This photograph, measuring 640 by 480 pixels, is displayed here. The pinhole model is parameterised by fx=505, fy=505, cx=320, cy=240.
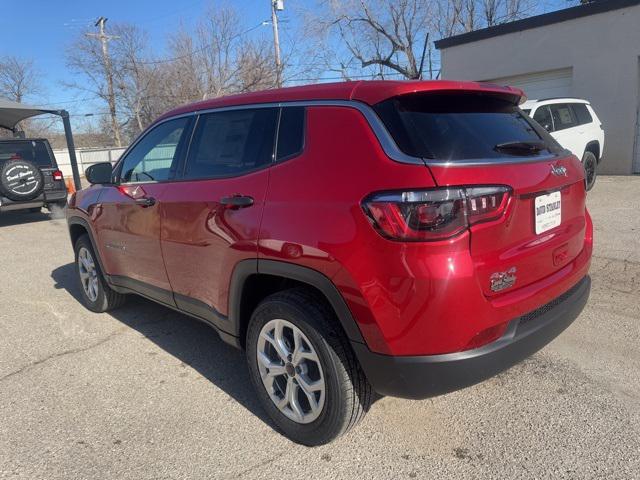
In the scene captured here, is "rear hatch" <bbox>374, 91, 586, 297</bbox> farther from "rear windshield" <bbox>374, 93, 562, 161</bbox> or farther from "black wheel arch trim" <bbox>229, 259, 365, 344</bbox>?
"black wheel arch trim" <bbox>229, 259, 365, 344</bbox>

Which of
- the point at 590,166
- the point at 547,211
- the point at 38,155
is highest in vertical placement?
the point at 38,155

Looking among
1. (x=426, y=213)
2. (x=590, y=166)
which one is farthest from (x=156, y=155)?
(x=590, y=166)

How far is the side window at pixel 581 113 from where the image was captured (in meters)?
9.68

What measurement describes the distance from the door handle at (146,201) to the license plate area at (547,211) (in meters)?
2.42

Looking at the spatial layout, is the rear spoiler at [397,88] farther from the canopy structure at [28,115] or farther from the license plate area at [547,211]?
the canopy structure at [28,115]

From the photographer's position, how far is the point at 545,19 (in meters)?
12.8

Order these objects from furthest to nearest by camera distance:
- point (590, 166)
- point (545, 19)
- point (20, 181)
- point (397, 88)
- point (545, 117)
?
point (545, 19) < point (590, 166) < point (20, 181) < point (545, 117) < point (397, 88)

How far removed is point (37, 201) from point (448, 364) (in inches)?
421

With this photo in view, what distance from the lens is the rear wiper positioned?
2430mm

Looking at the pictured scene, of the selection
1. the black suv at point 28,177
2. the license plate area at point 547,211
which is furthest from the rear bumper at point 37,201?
the license plate area at point 547,211

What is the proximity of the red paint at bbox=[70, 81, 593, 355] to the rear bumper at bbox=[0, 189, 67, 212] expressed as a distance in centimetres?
862

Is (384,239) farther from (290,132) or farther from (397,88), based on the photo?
(290,132)

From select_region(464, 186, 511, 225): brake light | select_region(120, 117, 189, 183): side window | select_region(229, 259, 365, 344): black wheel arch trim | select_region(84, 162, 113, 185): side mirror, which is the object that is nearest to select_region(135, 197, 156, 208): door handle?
select_region(120, 117, 189, 183): side window

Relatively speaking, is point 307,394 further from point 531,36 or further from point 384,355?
point 531,36
